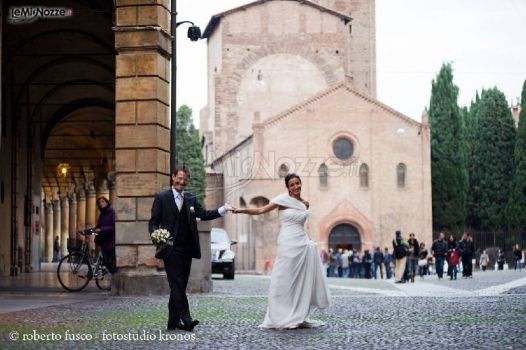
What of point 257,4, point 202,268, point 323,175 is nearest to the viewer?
point 202,268

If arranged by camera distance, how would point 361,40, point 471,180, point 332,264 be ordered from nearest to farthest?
point 332,264 → point 471,180 → point 361,40

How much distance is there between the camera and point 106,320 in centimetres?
1072

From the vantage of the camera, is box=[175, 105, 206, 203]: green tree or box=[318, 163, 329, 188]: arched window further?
box=[175, 105, 206, 203]: green tree

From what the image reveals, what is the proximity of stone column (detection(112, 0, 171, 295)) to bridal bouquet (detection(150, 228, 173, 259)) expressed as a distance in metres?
6.01

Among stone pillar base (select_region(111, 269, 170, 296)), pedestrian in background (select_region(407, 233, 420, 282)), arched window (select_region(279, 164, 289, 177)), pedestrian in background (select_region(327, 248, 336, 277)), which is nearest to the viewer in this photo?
stone pillar base (select_region(111, 269, 170, 296))

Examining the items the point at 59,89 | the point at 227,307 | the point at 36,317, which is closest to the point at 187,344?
the point at 36,317

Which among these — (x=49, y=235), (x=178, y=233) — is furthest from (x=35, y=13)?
(x=49, y=235)

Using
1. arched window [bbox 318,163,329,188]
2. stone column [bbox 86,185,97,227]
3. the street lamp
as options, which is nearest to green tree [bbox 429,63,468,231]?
arched window [bbox 318,163,329,188]

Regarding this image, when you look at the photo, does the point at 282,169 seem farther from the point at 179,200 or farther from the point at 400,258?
the point at 179,200

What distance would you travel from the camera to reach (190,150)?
72.8 m

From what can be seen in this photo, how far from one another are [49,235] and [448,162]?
24.4 meters

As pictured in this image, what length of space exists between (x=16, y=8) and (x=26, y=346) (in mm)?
8261

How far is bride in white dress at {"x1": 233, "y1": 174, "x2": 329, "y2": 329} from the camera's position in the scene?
998 cm

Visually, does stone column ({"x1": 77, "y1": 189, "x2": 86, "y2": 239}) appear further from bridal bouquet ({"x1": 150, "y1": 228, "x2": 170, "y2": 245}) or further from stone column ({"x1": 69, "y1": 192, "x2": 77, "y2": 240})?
bridal bouquet ({"x1": 150, "y1": 228, "x2": 170, "y2": 245})
